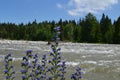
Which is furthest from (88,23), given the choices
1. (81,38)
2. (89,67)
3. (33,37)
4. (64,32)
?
(89,67)

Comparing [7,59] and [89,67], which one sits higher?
[7,59]

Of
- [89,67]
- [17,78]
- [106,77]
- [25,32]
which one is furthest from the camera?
[25,32]

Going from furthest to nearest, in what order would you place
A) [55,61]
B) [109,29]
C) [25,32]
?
[25,32]
[109,29]
[55,61]

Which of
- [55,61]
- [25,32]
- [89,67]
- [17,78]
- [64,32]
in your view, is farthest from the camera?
[25,32]

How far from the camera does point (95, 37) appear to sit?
106m

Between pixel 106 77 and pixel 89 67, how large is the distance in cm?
431

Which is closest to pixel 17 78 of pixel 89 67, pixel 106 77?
pixel 106 77

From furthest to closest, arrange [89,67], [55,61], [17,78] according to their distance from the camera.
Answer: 1. [89,67]
2. [17,78]
3. [55,61]

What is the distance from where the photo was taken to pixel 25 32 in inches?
5984

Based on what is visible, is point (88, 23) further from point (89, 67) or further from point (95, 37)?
point (89, 67)

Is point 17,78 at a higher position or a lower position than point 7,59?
lower

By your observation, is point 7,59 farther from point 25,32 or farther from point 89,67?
point 25,32

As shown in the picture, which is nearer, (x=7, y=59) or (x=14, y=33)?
(x=7, y=59)

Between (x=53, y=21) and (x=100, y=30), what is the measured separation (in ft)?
170
